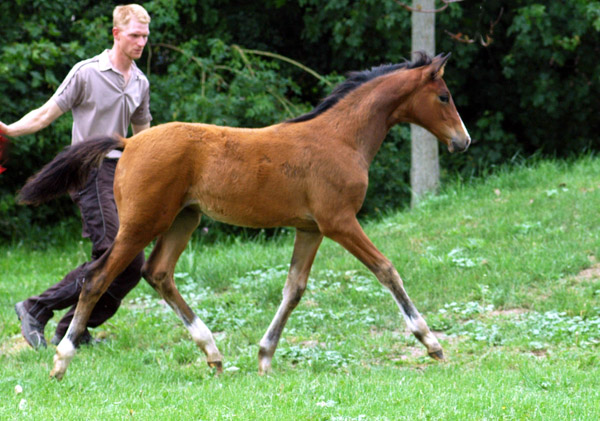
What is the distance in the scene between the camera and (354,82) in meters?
5.55

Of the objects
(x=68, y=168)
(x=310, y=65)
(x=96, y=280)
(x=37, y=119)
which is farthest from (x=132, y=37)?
(x=310, y=65)

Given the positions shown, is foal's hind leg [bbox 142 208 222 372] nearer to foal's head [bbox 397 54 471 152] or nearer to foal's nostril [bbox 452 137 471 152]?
foal's head [bbox 397 54 471 152]

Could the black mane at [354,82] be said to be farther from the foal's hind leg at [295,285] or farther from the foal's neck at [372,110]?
the foal's hind leg at [295,285]

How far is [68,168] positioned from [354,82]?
1.96m

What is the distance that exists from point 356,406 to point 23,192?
100 inches

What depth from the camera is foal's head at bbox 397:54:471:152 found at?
5.41 metres

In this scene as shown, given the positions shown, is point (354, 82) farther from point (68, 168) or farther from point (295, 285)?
point (68, 168)

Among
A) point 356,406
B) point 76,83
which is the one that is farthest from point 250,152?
point 356,406

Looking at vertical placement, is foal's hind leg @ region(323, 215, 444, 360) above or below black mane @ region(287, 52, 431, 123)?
below

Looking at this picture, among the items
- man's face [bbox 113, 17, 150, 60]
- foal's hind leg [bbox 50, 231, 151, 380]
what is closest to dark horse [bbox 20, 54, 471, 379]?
foal's hind leg [bbox 50, 231, 151, 380]

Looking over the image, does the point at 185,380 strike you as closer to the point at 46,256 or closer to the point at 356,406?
the point at 356,406

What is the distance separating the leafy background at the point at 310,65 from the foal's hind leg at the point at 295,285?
5875mm

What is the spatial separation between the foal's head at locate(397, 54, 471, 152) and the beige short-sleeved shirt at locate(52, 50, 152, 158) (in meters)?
1.95

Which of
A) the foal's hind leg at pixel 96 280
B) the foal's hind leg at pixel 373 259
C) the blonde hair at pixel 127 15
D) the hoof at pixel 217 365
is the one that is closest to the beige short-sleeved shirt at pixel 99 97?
the blonde hair at pixel 127 15
